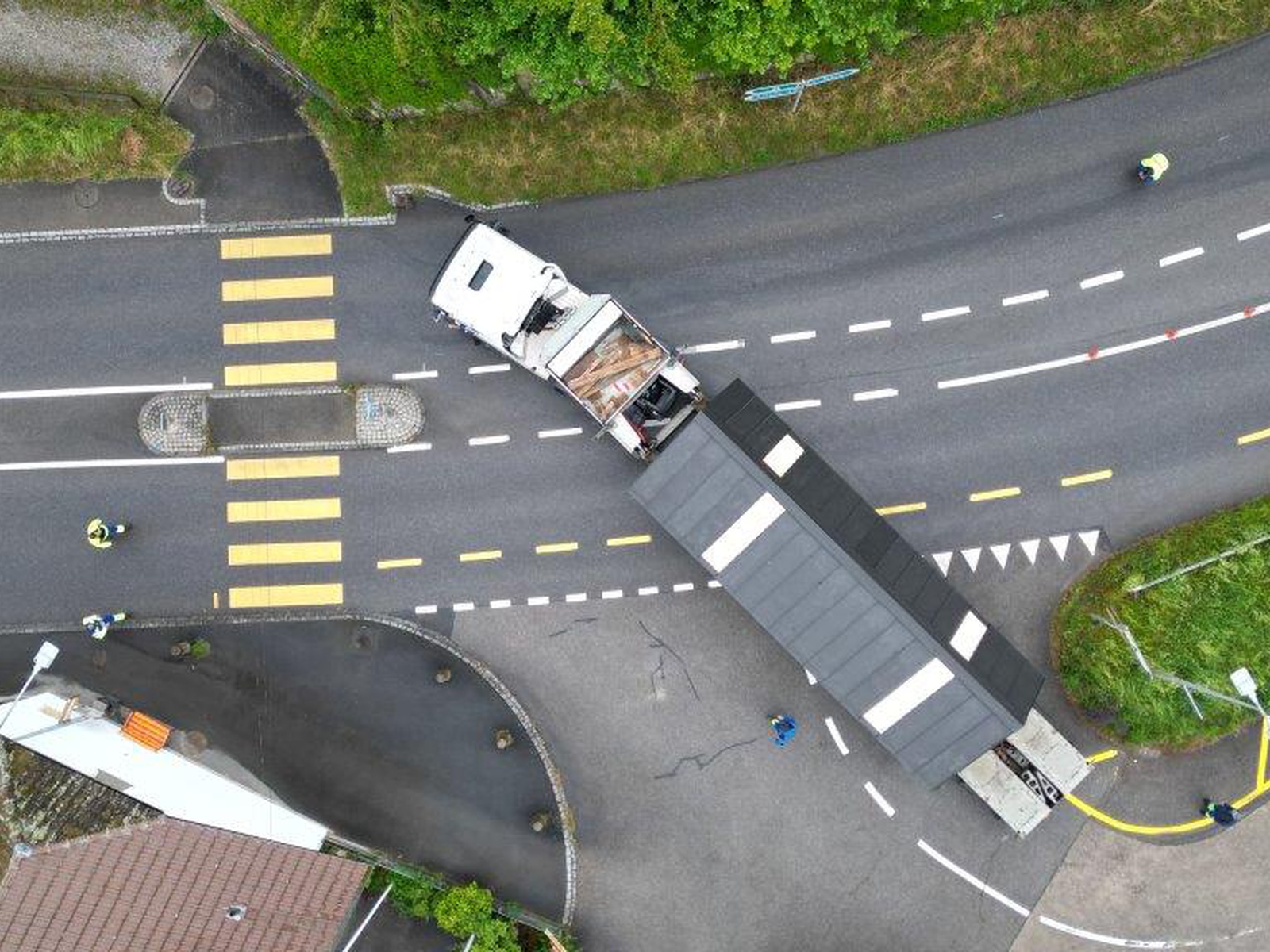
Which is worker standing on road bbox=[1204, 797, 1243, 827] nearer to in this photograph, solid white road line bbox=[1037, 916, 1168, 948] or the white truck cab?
solid white road line bbox=[1037, 916, 1168, 948]

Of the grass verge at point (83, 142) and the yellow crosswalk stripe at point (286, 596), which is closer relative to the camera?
the grass verge at point (83, 142)

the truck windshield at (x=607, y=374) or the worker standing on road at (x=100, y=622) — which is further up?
the truck windshield at (x=607, y=374)

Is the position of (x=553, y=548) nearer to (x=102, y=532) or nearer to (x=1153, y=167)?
(x=102, y=532)

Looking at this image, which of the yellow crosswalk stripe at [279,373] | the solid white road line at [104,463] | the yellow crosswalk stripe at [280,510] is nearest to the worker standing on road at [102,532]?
the solid white road line at [104,463]

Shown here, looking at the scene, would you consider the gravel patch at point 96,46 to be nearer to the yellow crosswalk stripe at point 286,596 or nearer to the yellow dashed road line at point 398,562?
the yellow crosswalk stripe at point 286,596

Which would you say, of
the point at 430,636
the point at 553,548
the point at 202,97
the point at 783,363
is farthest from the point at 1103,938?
the point at 202,97

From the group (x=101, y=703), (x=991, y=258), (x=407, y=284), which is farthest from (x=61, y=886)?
(x=991, y=258)
